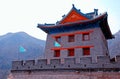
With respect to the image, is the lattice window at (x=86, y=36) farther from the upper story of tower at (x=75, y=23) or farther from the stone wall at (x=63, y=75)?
the stone wall at (x=63, y=75)

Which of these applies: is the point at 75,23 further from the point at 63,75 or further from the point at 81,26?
the point at 63,75

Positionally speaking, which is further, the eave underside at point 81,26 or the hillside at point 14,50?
the hillside at point 14,50

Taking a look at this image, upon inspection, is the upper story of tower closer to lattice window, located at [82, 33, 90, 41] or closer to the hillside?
lattice window, located at [82, 33, 90, 41]

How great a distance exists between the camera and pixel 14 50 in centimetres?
5744

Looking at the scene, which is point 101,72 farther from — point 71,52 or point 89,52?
point 71,52

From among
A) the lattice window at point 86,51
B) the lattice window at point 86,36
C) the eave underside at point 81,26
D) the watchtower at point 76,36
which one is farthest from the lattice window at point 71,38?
the lattice window at point 86,51

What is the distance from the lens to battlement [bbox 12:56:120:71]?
12.8 m

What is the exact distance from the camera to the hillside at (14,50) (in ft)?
165

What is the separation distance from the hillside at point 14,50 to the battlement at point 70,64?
32.8m

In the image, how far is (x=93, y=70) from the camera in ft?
42.8

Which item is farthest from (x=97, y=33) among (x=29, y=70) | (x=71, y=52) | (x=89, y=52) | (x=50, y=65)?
(x=29, y=70)

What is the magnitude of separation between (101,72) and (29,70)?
5715mm

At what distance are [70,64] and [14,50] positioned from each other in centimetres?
4589

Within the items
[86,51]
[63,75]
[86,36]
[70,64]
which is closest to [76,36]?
[86,36]
